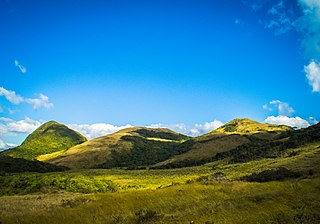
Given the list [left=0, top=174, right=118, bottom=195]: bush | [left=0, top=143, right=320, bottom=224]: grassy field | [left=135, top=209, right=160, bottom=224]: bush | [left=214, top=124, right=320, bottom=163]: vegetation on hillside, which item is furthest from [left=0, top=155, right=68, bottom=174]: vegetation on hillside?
[left=135, top=209, right=160, bottom=224]: bush

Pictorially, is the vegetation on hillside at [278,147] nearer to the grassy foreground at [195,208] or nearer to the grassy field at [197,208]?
the grassy field at [197,208]

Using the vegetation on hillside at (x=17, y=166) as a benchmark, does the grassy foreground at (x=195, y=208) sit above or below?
below

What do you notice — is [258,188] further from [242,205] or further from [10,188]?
[10,188]

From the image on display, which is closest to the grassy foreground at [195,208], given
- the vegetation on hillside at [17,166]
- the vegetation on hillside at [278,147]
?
the vegetation on hillside at [278,147]

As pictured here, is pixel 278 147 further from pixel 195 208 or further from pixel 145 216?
pixel 145 216

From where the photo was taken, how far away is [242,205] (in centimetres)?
1772

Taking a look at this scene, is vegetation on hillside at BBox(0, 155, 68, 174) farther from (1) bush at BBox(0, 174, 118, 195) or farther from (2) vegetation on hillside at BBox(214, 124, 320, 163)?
(2) vegetation on hillside at BBox(214, 124, 320, 163)

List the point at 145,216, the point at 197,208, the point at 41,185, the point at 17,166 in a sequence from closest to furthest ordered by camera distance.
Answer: the point at 145,216, the point at 197,208, the point at 41,185, the point at 17,166

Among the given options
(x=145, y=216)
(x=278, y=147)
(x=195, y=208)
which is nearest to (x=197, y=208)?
(x=195, y=208)

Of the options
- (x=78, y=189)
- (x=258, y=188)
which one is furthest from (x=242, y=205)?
(x=78, y=189)

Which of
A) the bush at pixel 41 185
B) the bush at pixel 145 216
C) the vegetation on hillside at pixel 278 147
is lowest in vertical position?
the bush at pixel 145 216

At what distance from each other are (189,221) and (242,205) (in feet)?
15.6

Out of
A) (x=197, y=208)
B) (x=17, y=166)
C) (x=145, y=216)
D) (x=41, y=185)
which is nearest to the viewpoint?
(x=145, y=216)

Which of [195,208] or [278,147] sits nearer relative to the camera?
[195,208]
